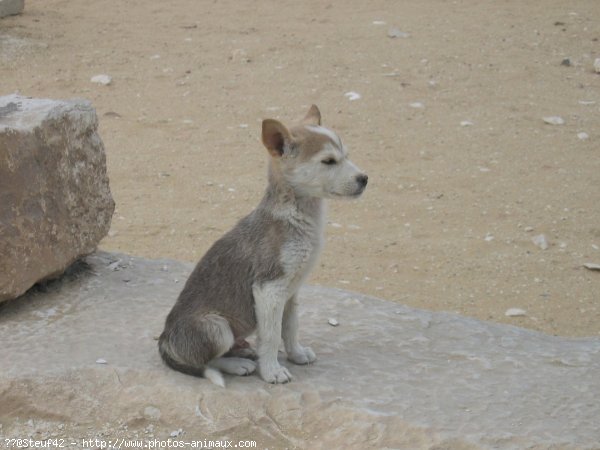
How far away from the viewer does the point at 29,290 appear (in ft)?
19.0

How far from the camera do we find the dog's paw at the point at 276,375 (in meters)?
4.79

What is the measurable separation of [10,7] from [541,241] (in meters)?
9.93

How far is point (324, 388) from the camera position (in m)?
4.76

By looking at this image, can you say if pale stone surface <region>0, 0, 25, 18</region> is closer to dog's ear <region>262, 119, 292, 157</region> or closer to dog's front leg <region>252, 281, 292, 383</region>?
dog's ear <region>262, 119, 292, 157</region>

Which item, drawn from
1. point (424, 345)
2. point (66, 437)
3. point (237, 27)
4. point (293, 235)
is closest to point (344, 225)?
point (424, 345)

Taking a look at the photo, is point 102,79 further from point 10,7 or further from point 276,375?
point 276,375

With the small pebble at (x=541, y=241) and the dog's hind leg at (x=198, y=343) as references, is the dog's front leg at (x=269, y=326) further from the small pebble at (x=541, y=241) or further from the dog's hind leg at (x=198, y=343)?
the small pebble at (x=541, y=241)

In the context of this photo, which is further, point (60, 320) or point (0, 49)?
point (0, 49)

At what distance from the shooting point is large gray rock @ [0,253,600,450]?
4457mm

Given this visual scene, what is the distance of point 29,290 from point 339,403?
7.49 ft

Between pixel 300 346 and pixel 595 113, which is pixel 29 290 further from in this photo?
pixel 595 113

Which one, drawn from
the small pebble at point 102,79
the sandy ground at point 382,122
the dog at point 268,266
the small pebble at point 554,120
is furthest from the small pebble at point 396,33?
the dog at point 268,266

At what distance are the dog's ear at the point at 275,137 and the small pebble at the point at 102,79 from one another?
7819mm

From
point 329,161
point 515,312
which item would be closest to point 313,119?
point 329,161
